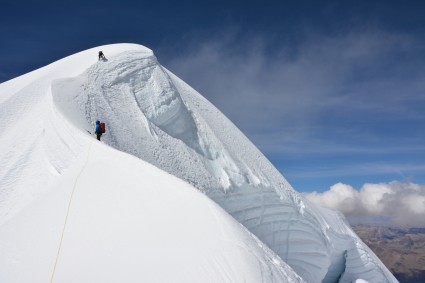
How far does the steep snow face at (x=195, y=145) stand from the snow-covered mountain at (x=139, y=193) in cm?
6

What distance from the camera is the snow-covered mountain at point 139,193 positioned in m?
5.35

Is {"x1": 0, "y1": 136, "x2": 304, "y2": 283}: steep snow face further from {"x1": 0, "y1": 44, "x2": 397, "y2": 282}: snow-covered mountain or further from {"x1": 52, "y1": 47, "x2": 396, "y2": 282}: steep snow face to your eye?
{"x1": 52, "y1": 47, "x2": 396, "y2": 282}: steep snow face

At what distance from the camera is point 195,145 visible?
14711 millimetres

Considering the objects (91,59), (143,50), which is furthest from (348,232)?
(91,59)

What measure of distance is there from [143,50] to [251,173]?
8129 millimetres

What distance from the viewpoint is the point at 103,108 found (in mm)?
12562

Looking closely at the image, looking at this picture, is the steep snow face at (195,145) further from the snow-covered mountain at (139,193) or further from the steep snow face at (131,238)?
the steep snow face at (131,238)

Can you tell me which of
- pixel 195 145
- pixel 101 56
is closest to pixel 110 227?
pixel 195 145

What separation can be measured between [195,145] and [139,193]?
790cm

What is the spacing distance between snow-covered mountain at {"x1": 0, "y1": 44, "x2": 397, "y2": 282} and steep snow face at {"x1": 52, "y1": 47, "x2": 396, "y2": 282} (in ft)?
0.19

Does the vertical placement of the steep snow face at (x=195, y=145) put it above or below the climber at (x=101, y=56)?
below

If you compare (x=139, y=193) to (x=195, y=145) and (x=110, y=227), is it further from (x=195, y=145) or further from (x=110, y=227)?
(x=195, y=145)

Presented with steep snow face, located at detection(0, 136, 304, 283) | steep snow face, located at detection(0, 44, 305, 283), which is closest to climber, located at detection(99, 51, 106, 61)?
steep snow face, located at detection(0, 44, 305, 283)

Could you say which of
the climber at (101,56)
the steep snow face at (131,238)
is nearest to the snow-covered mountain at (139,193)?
the steep snow face at (131,238)
